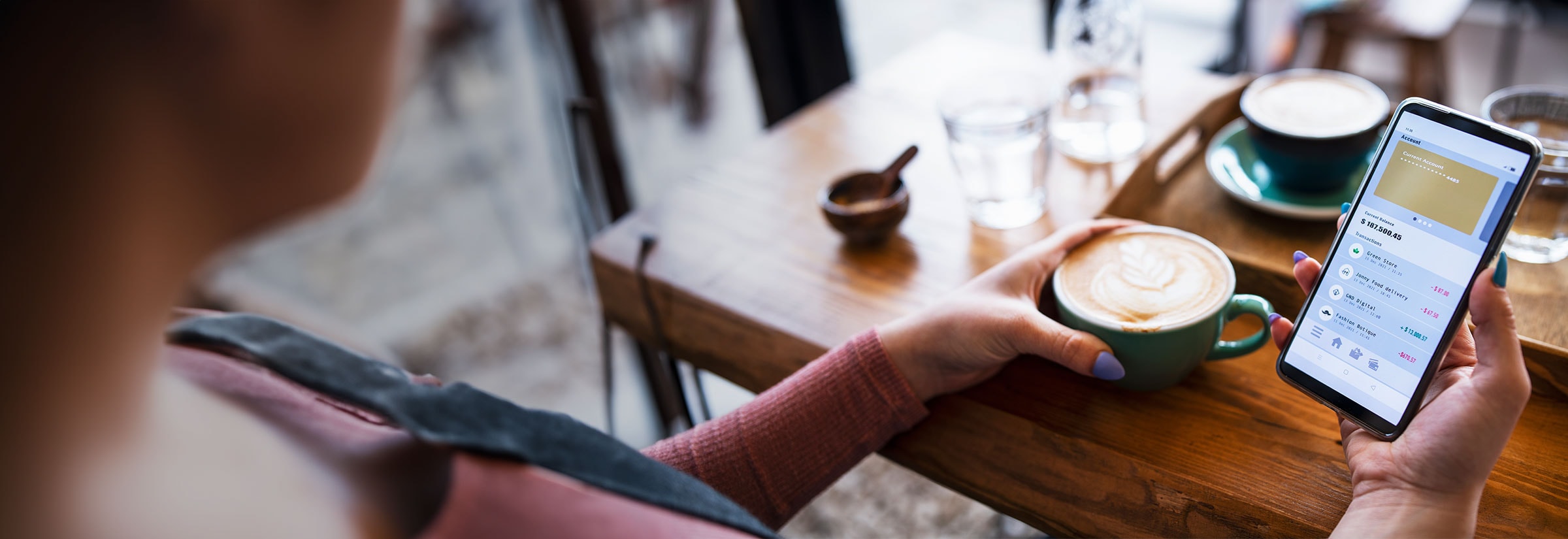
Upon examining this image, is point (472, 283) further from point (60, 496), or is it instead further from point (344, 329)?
point (60, 496)

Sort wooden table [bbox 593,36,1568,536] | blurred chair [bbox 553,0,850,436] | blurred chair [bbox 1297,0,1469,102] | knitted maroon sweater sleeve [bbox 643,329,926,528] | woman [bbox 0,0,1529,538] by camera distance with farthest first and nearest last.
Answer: blurred chair [bbox 1297,0,1469,102]
blurred chair [bbox 553,0,850,436]
knitted maroon sweater sleeve [bbox 643,329,926,528]
wooden table [bbox 593,36,1568,536]
woman [bbox 0,0,1529,538]

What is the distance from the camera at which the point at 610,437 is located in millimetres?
719

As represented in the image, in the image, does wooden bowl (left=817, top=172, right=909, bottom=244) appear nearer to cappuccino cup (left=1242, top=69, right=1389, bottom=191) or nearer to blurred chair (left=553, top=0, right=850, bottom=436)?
cappuccino cup (left=1242, top=69, right=1389, bottom=191)

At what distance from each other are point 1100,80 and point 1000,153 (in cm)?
28

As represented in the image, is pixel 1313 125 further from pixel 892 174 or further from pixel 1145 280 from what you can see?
pixel 892 174

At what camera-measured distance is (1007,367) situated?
3.08 ft

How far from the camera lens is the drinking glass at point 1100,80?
1.21 meters

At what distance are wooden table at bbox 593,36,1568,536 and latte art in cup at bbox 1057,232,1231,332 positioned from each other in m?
0.09

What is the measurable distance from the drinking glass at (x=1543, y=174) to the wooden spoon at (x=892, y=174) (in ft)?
1.92

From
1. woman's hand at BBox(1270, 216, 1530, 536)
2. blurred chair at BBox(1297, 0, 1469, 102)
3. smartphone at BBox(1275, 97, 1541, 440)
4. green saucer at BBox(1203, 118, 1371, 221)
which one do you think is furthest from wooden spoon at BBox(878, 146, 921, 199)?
blurred chair at BBox(1297, 0, 1469, 102)

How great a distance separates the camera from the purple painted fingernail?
0.81 m

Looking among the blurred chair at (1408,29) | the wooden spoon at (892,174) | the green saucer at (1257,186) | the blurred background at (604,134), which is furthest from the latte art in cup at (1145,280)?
the blurred chair at (1408,29)

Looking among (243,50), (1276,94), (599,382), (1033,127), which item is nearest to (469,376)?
(599,382)

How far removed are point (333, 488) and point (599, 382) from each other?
1656mm
